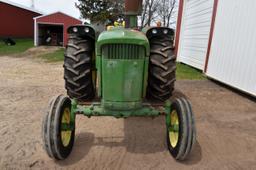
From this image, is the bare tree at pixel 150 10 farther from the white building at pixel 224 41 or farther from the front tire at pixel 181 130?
the front tire at pixel 181 130

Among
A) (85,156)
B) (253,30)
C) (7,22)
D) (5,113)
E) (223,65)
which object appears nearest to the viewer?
(85,156)

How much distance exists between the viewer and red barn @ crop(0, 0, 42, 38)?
71.9 feet

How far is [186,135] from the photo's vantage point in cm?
251

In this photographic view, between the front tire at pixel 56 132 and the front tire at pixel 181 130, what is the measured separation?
1.21 m

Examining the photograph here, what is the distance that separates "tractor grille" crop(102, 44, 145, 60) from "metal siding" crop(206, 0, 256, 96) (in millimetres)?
3814

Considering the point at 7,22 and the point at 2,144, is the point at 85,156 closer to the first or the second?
the point at 2,144

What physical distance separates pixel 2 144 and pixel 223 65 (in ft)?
19.2

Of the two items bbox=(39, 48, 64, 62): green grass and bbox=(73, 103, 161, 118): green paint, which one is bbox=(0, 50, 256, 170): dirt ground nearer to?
bbox=(73, 103, 161, 118): green paint

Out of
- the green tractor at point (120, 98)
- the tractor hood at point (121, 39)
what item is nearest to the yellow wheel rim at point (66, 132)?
the green tractor at point (120, 98)

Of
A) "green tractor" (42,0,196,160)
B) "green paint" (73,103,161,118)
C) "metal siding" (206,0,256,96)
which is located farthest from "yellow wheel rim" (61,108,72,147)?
"metal siding" (206,0,256,96)

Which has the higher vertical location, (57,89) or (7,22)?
(7,22)

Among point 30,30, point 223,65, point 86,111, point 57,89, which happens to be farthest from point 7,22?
point 86,111

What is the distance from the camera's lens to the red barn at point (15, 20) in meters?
21.9

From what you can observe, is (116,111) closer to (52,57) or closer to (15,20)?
(52,57)
